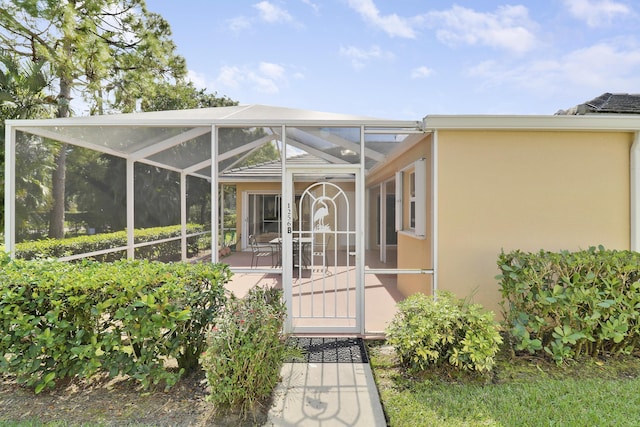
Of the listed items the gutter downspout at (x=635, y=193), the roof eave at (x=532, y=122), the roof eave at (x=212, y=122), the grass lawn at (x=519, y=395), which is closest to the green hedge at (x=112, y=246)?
the roof eave at (x=212, y=122)

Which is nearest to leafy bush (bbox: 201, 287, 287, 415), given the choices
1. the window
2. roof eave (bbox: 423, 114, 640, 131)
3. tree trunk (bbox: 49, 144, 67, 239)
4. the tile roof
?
the window

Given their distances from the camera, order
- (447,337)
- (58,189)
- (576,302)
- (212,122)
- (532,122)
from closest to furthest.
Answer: (447,337)
(576,302)
(532,122)
(212,122)
(58,189)

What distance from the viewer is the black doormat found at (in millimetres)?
4004

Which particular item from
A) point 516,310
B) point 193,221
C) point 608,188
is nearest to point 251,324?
point 516,310

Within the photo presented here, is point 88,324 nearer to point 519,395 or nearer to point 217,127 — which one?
point 217,127

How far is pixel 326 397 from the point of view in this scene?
10.6ft

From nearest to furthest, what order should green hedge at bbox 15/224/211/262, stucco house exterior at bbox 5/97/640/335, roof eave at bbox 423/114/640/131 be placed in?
roof eave at bbox 423/114/640/131
stucco house exterior at bbox 5/97/640/335
green hedge at bbox 15/224/211/262

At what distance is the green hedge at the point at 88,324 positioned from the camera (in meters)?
3.05

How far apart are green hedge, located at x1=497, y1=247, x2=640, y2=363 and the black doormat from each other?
72.2 inches

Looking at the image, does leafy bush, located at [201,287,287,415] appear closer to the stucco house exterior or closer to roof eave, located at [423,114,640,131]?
the stucco house exterior

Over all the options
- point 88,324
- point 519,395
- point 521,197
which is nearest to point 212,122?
point 88,324

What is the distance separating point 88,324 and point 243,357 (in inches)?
65.2

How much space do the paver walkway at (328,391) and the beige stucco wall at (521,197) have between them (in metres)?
1.84

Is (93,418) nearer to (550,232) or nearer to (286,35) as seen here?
(550,232)
